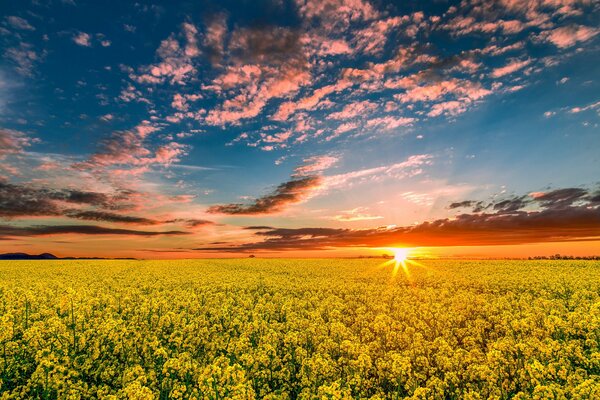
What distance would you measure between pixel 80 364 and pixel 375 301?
15.0 metres

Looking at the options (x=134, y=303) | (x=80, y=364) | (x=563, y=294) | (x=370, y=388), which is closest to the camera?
(x=370, y=388)

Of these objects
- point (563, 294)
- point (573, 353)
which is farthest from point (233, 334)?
point (563, 294)

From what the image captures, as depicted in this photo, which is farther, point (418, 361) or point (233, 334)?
point (233, 334)

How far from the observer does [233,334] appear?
44.7 ft

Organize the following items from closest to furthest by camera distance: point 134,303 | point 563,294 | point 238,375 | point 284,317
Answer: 1. point 238,375
2. point 284,317
3. point 134,303
4. point 563,294

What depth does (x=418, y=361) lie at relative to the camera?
11.1 m

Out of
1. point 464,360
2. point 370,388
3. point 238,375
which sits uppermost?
point 238,375

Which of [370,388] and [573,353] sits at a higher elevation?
[573,353]

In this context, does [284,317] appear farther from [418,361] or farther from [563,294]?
[563,294]

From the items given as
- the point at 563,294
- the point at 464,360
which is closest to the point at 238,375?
the point at 464,360

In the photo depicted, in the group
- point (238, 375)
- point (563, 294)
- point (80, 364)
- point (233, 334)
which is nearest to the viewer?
point (238, 375)

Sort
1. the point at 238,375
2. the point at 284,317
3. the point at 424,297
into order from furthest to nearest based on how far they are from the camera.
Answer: the point at 424,297, the point at 284,317, the point at 238,375

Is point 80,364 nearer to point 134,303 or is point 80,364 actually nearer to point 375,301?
point 134,303

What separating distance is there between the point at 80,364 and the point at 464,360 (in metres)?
12.6
